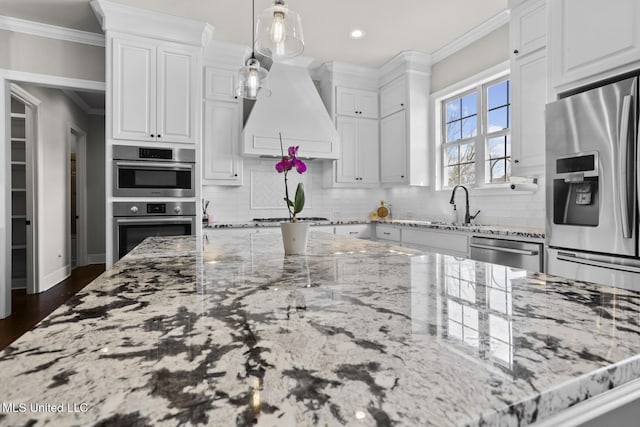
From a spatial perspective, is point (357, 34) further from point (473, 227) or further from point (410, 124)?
point (473, 227)

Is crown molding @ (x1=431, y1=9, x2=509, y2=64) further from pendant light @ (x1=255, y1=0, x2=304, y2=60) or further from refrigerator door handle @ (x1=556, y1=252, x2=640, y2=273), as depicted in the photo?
pendant light @ (x1=255, y1=0, x2=304, y2=60)

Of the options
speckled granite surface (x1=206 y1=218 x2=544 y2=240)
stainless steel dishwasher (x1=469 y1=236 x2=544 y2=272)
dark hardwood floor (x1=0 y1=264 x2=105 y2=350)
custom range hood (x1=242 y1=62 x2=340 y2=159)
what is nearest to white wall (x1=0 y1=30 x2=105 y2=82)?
custom range hood (x1=242 y1=62 x2=340 y2=159)

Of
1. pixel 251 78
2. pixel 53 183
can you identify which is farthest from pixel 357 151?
pixel 53 183

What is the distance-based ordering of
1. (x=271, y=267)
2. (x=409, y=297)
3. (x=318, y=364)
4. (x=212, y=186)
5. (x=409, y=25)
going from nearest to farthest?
(x=318, y=364)
(x=409, y=297)
(x=271, y=267)
(x=409, y=25)
(x=212, y=186)

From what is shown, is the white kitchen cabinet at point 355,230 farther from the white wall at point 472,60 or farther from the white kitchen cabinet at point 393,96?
the white wall at point 472,60

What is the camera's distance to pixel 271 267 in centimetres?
112

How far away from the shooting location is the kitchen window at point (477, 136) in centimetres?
357

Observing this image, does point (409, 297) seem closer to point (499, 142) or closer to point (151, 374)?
point (151, 374)

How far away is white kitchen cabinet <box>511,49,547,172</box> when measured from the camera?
271cm

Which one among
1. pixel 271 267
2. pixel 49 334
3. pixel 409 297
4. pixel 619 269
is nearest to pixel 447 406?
pixel 409 297

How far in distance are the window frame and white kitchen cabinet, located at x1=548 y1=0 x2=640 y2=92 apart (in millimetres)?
911

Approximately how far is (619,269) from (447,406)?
212cm

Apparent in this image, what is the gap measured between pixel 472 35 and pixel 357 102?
1493 millimetres

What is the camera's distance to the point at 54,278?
15.0 feet
